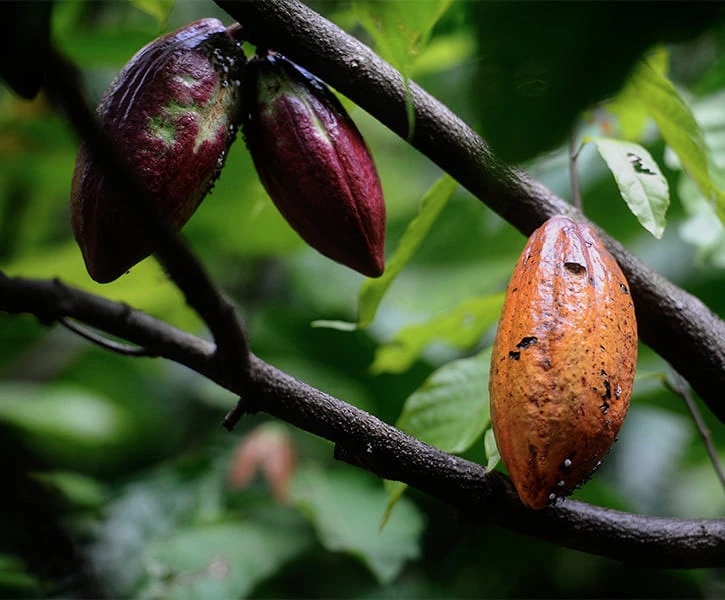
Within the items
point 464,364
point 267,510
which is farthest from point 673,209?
point 267,510

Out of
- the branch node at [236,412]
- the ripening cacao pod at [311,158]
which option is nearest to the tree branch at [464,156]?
the ripening cacao pod at [311,158]

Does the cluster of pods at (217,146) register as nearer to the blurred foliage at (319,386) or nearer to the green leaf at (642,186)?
the blurred foliage at (319,386)

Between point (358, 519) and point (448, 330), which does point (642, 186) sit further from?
point (358, 519)

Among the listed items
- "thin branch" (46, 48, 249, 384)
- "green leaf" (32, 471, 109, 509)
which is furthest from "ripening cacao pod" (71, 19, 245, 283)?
"green leaf" (32, 471, 109, 509)

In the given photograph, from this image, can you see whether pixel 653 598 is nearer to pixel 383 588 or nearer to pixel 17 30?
pixel 383 588

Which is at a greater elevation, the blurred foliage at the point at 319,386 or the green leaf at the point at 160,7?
the green leaf at the point at 160,7

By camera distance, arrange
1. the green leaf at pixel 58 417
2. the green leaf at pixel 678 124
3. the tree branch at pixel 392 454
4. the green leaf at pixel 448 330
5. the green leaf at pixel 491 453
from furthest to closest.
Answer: the green leaf at pixel 58 417
the green leaf at pixel 448 330
the green leaf at pixel 678 124
the green leaf at pixel 491 453
the tree branch at pixel 392 454

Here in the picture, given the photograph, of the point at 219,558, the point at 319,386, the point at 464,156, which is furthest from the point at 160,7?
the point at 319,386

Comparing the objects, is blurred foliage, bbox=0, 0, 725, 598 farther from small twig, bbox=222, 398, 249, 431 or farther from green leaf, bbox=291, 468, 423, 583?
small twig, bbox=222, 398, 249, 431
